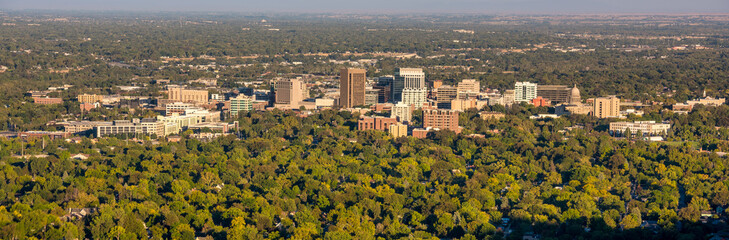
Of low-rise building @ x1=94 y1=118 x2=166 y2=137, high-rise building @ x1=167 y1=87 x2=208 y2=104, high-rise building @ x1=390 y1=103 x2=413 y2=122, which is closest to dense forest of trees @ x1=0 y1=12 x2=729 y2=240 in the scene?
low-rise building @ x1=94 y1=118 x2=166 y2=137

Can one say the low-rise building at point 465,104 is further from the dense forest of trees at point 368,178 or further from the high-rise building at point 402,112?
the high-rise building at point 402,112

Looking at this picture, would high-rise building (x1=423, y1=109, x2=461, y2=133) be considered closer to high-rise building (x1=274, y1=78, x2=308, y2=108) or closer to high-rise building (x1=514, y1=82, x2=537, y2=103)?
high-rise building (x1=274, y1=78, x2=308, y2=108)

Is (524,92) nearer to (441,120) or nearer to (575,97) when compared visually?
(575,97)

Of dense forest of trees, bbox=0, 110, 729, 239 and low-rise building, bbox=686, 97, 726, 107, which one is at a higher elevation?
Answer: dense forest of trees, bbox=0, 110, 729, 239

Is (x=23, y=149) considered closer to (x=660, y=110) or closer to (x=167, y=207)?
(x=167, y=207)

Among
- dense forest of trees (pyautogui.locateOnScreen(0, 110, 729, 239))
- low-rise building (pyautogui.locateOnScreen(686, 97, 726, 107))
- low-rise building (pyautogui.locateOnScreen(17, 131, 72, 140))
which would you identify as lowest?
low-rise building (pyautogui.locateOnScreen(17, 131, 72, 140))

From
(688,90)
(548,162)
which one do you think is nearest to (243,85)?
(688,90)

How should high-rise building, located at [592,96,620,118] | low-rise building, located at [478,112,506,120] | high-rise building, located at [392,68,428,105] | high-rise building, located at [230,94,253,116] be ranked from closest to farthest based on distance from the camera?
low-rise building, located at [478,112,506,120] → high-rise building, located at [592,96,620,118] → high-rise building, located at [230,94,253,116] → high-rise building, located at [392,68,428,105]
